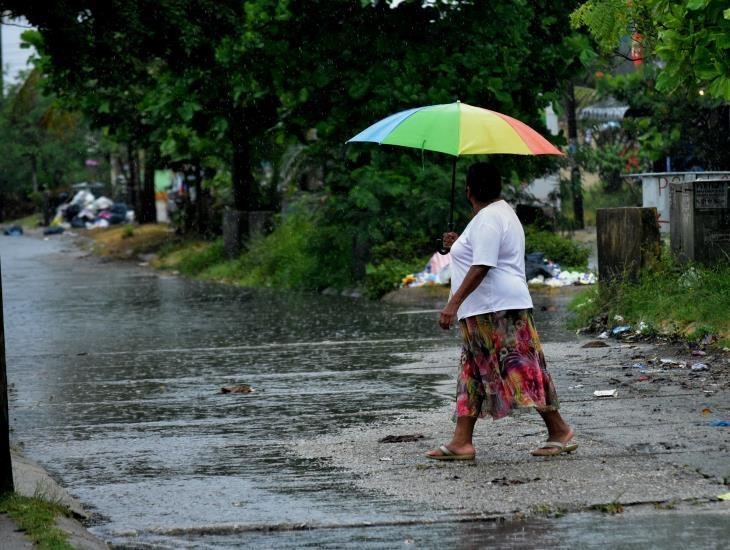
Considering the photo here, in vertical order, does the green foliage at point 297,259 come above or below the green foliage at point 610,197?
below

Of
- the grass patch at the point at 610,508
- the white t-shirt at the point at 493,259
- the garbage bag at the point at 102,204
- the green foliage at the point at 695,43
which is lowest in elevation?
the grass patch at the point at 610,508

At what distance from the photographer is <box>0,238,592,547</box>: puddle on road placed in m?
6.26

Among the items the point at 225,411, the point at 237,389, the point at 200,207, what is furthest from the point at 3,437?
the point at 200,207

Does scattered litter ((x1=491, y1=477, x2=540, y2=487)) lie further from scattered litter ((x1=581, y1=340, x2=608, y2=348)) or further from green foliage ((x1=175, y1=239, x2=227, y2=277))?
green foliage ((x1=175, y1=239, x2=227, y2=277))

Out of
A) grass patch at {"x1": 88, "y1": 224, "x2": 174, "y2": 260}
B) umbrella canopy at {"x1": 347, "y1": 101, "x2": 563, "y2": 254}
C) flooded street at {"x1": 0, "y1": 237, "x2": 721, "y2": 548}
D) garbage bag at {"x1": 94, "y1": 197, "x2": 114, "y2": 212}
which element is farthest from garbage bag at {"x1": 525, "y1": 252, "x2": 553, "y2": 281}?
garbage bag at {"x1": 94, "y1": 197, "x2": 114, "y2": 212}

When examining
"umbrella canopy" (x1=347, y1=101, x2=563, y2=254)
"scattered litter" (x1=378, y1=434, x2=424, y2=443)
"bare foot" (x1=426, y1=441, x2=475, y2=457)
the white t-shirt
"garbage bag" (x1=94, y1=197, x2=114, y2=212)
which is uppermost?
"garbage bag" (x1=94, y1=197, x2=114, y2=212)

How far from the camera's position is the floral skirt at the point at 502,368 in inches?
272

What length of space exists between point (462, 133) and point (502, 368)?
4.74 feet

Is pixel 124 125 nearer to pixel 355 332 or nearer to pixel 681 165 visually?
pixel 681 165

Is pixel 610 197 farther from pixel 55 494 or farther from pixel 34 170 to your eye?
pixel 34 170

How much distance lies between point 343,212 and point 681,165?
10399 mm

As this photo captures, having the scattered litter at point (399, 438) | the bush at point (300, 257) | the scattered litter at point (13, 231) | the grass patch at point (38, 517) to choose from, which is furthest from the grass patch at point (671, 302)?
the scattered litter at point (13, 231)

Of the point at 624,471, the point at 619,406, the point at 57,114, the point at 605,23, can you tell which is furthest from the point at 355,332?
the point at 57,114

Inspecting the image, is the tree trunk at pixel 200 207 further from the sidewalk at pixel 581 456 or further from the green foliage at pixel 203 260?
the sidewalk at pixel 581 456
